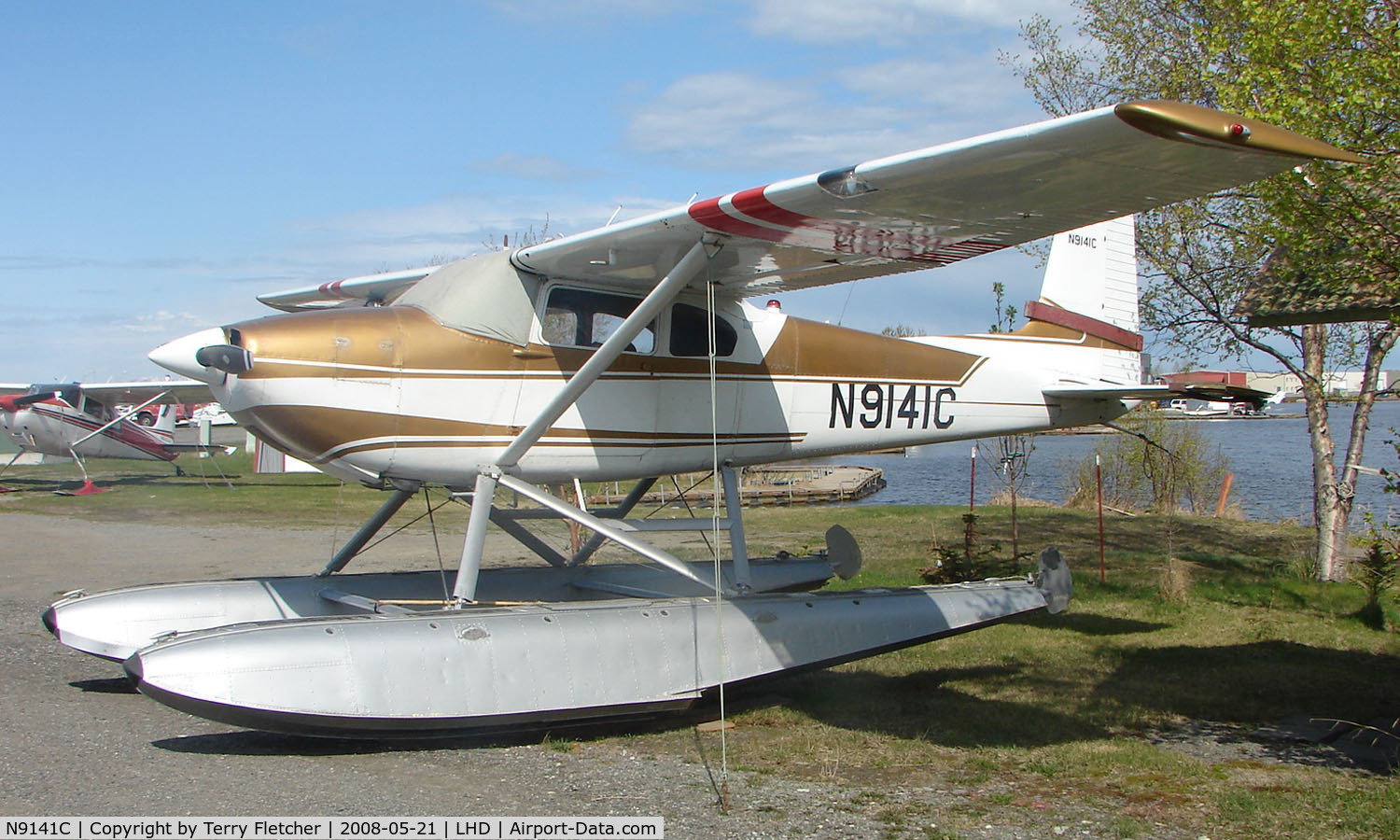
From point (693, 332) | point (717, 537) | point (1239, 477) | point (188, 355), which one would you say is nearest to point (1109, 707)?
point (717, 537)

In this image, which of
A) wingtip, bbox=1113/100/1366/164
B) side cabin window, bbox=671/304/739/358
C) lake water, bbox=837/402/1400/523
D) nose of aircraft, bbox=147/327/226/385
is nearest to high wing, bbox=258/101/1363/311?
wingtip, bbox=1113/100/1366/164

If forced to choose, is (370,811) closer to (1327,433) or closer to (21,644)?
(21,644)

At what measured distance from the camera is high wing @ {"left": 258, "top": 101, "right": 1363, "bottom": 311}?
4648mm

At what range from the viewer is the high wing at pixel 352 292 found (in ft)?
31.3

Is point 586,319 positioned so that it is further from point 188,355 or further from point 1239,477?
point 1239,477

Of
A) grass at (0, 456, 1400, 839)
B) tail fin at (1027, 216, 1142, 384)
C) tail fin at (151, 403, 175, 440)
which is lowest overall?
grass at (0, 456, 1400, 839)

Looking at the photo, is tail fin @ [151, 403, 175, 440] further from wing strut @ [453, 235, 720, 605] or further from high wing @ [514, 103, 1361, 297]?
high wing @ [514, 103, 1361, 297]

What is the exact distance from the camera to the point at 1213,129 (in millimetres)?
4234

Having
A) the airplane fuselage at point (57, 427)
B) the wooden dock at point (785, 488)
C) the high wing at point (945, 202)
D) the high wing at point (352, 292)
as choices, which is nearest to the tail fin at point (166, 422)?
the airplane fuselage at point (57, 427)

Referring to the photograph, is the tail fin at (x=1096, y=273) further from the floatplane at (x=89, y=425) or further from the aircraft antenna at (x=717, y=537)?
the floatplane at (x=89, y=425)

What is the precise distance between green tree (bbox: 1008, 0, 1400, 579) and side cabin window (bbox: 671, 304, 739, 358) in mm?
3884

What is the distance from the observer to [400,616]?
635 centimetres

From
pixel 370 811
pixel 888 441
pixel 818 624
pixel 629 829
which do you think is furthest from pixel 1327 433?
pixel 370 811

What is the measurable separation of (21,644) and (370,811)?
576 cm
